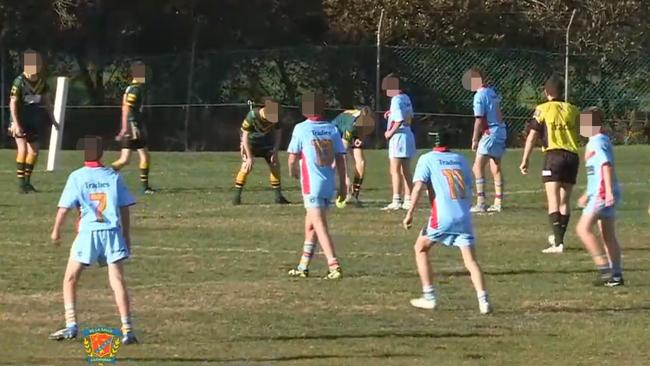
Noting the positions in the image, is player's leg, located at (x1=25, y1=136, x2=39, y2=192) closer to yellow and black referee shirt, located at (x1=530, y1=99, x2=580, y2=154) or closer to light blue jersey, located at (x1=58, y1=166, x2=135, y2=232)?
yellow and black referee shirt, located at (x1=530, y1=99, x2=580, y2=154)

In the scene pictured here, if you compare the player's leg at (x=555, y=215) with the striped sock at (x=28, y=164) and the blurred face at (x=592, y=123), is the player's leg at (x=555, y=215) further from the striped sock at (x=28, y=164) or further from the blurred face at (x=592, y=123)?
the striped sock at (x=28, y=164)

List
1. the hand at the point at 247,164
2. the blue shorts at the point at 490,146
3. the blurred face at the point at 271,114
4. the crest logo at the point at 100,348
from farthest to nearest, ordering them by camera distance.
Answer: the blurred face at the point at 271,114 < the hand at the point at 247,164 < the blue shorts at the point at 490,146 < the crest logo at the point at 100,348

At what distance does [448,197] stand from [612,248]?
2436 millimetres

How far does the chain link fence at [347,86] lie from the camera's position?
36.5 meters

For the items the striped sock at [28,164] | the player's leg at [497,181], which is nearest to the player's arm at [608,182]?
the player's leg at [497,181]

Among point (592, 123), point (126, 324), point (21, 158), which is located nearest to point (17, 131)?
point (21, 158)

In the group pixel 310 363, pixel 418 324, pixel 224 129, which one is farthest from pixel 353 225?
pixel 224 129

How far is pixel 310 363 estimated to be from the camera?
10531mm

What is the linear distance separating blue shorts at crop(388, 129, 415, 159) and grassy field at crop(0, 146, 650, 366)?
2.98 feet

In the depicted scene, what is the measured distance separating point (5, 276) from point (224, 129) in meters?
22.3

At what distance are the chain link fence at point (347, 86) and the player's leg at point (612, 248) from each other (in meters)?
21.7

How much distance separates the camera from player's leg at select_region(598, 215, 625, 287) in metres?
14.1

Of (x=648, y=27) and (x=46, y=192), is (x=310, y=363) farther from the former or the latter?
(x=648, y=27)

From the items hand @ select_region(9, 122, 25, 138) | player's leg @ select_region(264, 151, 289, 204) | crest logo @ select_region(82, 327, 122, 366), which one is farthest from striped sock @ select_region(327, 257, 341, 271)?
hand @ select_region(9, 122, 25, 138)
